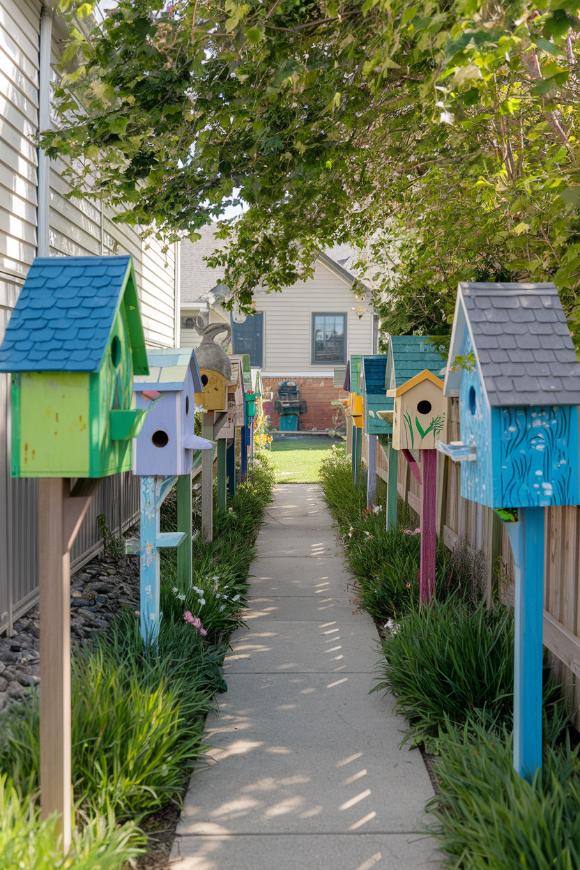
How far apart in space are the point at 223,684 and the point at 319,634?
1344 mm

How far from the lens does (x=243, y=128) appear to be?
19.5ft

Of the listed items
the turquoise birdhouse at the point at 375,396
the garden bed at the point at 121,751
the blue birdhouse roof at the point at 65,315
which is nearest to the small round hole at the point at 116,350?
the blue birdhouse roof at the point at 65,315

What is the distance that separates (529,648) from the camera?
3107 mm

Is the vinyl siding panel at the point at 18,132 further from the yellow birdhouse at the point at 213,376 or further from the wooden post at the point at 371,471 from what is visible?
the wooden post at the point at 371,471

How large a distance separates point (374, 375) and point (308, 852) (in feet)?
21.0

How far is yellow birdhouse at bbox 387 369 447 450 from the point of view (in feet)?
19.4

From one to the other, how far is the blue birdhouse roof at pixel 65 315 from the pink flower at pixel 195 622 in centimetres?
230

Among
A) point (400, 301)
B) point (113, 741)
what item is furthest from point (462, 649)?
point (400, 301)

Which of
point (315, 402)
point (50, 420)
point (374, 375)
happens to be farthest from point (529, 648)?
point (315, 402)

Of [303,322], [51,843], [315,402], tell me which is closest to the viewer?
[51,843]

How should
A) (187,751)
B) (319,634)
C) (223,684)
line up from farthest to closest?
(319,634), (223,684), (187,751)

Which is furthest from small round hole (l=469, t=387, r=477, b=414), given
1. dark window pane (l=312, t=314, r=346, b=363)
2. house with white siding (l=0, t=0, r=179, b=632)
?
dark window pane (l=312, t=314, r=346, b=363)

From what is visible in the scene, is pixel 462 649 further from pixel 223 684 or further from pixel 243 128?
pixel 243 128

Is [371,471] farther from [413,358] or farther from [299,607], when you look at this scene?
[299,607]
